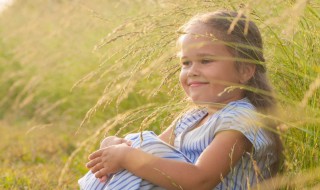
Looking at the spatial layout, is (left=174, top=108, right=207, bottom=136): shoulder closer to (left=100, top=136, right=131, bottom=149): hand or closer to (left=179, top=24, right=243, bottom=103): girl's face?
(left=179, top=24, right=243, bottom=103): girl's face

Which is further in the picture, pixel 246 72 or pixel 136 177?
pixel 246 72

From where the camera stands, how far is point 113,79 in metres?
3.68

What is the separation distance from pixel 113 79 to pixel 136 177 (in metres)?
1.13

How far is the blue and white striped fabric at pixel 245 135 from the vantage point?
2.65 m

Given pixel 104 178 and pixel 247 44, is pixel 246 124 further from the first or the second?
pixel 104 178

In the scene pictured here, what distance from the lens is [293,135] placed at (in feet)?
Result: 9.32

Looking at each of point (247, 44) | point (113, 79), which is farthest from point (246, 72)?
point (113, 79)

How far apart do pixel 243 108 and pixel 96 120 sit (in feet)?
9.58

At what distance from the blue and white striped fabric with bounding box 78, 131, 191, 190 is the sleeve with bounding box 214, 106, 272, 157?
0.20 m

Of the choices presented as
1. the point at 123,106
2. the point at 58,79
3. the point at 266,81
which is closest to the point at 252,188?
the point at 266,81

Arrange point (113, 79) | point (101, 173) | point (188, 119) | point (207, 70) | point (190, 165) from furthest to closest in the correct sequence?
point (113, 79) < point (188, 119) < point (207, 70) < point (101, 173) < point (190, 165)

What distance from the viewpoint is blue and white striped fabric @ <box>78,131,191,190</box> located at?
2.62 metres

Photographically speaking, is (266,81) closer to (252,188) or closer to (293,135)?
(293,135)

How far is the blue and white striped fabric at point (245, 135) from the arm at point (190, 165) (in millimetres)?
42
